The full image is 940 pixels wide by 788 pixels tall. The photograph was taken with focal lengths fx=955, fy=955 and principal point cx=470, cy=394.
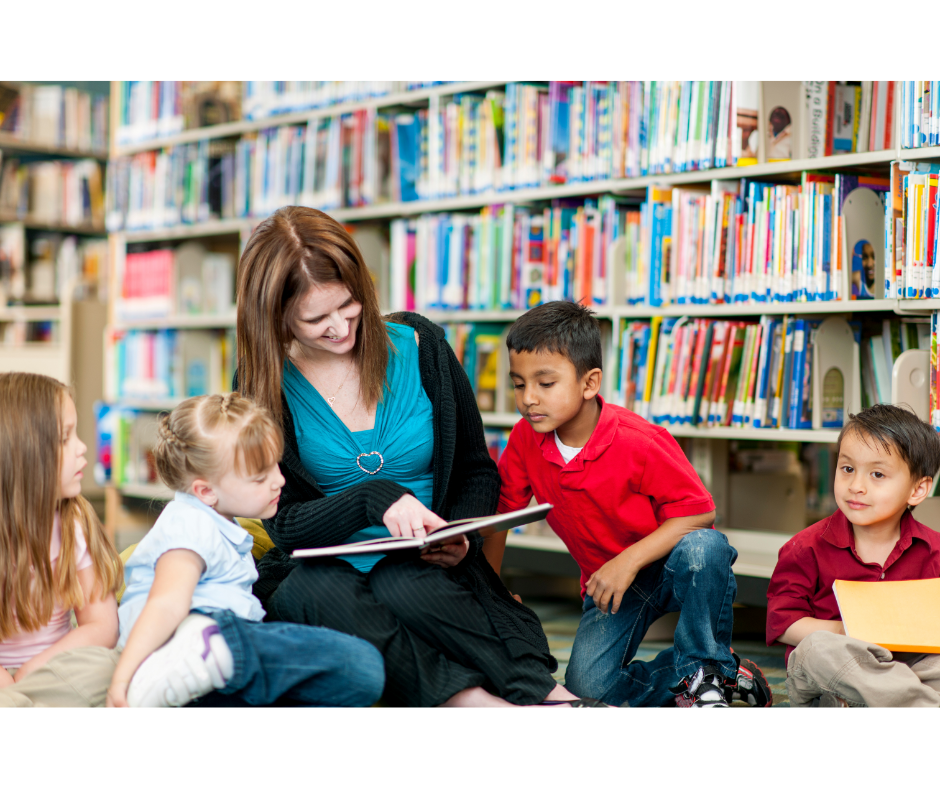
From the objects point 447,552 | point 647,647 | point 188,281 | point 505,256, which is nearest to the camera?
point 447,552

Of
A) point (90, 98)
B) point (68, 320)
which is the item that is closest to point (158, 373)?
point (68, 320)

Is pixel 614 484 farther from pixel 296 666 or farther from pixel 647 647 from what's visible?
pixel 647 647

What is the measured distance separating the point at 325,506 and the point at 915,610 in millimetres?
947

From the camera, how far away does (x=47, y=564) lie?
1352 millimetres

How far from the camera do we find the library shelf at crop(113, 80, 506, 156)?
305 cm

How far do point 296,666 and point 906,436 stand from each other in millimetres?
1039

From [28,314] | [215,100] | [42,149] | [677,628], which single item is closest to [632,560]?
[677,628]

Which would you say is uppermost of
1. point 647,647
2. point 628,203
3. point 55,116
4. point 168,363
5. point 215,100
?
point 55,116

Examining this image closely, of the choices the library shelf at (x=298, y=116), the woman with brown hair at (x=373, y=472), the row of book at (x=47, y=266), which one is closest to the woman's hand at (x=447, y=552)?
the woman with brown hair at (x=373, y=472)

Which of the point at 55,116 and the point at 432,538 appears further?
the point at 55,116

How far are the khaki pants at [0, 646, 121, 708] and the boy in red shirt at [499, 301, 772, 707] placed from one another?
29.5 inches

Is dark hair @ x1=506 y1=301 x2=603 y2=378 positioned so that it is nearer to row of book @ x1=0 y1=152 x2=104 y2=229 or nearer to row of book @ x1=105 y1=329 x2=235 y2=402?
row of book @ x1=105 y1=329 x2=235 y2=402

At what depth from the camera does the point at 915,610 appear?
4.97ft
